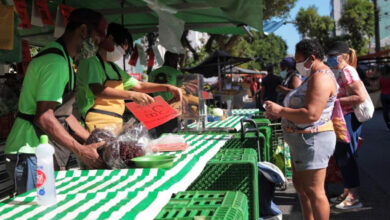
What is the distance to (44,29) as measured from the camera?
725 cm

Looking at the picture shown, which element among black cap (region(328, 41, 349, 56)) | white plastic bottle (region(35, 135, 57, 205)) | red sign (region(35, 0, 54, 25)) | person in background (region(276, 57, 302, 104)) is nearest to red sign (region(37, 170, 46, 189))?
white plastic bottle (region(35, 135, 57, 205))

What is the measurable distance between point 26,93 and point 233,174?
55.6 inches

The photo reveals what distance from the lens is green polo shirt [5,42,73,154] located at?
2.50 m

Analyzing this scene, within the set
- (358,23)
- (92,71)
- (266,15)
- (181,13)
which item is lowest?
(92,71)

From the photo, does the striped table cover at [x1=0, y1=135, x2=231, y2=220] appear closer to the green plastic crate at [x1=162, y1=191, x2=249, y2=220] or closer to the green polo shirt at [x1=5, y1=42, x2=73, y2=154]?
the green plastic crate at [x1=162, y1=191, x2=249, y2=220]

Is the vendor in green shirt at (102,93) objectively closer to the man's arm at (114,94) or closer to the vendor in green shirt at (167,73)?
the man's arm at (114,94)

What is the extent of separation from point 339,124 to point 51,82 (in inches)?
134

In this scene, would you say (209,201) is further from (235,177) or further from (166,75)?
(166,75)

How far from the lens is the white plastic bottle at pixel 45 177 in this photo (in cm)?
183

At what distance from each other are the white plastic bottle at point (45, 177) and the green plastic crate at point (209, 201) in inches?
21.3

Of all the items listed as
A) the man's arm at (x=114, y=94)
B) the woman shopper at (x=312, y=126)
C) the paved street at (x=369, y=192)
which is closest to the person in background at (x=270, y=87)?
the paved street at (x=369, y=192)

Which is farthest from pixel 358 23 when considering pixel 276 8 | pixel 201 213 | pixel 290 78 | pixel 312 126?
pixel 201 213

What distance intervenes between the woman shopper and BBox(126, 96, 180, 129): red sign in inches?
42.0

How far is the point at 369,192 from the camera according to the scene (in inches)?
241
